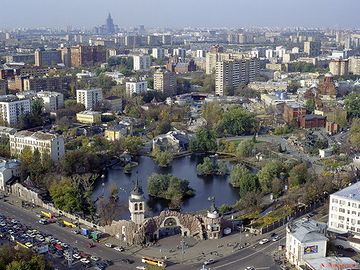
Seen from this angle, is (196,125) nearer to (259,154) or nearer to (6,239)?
(259,154)

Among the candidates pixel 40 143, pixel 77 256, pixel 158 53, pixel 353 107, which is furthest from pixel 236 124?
pixel 158 53

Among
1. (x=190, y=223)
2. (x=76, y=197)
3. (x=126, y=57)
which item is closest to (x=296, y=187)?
(x=190, y=223)

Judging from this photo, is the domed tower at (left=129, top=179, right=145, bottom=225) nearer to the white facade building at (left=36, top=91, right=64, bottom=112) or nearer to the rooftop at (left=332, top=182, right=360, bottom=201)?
the rooftop at (left=332, top=182, right=360, bottom=201)

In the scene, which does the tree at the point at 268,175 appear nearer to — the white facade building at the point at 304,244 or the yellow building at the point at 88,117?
the white facade building at the point at 304,244

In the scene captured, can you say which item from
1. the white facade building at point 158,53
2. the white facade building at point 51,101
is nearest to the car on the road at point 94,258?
the white facade building at point 51,101

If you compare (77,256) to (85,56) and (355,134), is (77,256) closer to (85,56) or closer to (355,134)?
(355,134)

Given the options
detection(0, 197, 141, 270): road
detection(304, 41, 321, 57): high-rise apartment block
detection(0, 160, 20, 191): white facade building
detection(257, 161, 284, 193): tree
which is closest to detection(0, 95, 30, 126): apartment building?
detection(0, 160, 20, 191): white facade building
